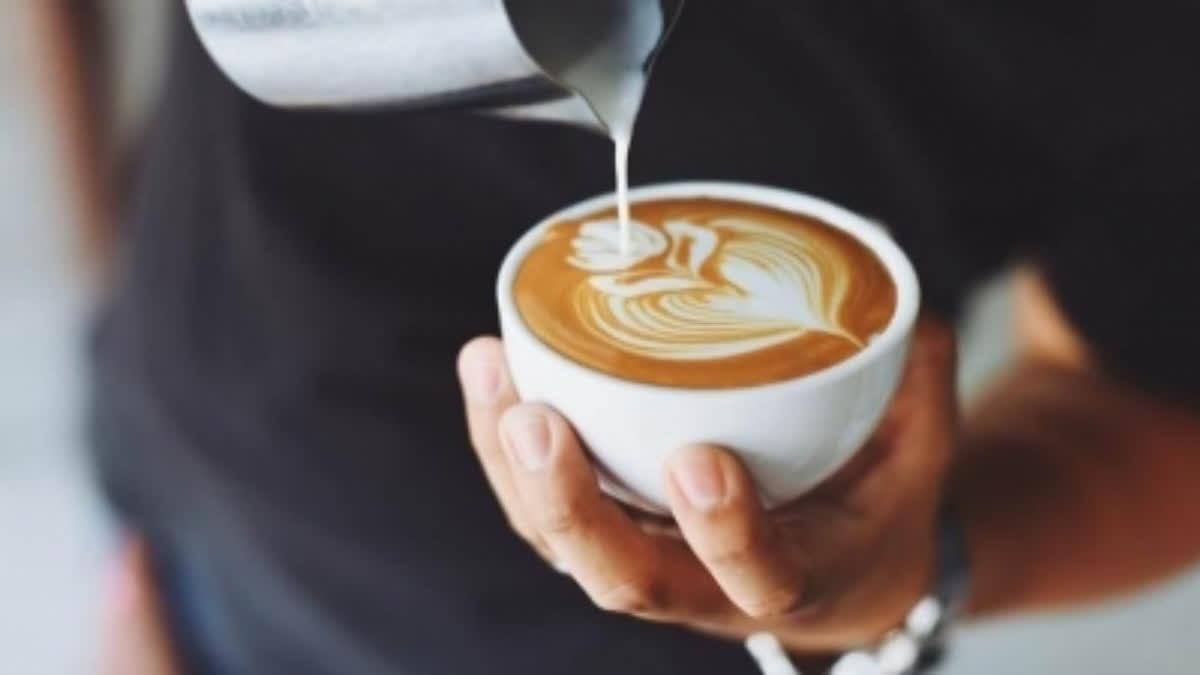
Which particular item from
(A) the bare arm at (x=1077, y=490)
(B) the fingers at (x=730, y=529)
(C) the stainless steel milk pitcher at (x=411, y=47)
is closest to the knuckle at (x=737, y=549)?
(B) the fingers at (x=730, y=529)

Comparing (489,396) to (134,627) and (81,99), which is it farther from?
(81,99)

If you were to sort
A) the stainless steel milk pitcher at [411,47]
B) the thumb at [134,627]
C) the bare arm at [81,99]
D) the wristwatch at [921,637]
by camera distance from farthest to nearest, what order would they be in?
the bare arm at [81,99] < the thumb at [134,627] < the wristwatch at [921,637] < the stainless steel milk pitcher at [411,47]

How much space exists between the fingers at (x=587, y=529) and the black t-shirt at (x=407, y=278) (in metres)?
0.14

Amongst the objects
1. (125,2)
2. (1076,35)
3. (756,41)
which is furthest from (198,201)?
(125,2)

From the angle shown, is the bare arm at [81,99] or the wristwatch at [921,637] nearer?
the wristwatch at [921,637]

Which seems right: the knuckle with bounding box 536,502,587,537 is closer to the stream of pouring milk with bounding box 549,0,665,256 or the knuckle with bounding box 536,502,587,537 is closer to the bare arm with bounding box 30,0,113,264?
the stream of pouring milk with bounding box 549,0,665,256

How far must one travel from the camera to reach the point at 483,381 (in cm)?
32

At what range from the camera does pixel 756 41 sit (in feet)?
1.61

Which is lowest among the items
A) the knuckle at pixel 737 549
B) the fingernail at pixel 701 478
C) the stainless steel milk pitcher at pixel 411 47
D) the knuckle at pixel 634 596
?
the knuckle at pixel 634 596

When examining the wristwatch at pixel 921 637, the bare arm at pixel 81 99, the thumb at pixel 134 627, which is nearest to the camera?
the wristwatch at pixel 921 637

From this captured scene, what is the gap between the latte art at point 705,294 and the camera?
0.30 meters

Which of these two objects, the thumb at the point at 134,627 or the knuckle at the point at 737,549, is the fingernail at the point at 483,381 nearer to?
the knuckle at the point at 737,549

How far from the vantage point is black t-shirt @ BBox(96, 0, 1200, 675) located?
48 centimetres

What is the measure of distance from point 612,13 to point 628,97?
2cm
